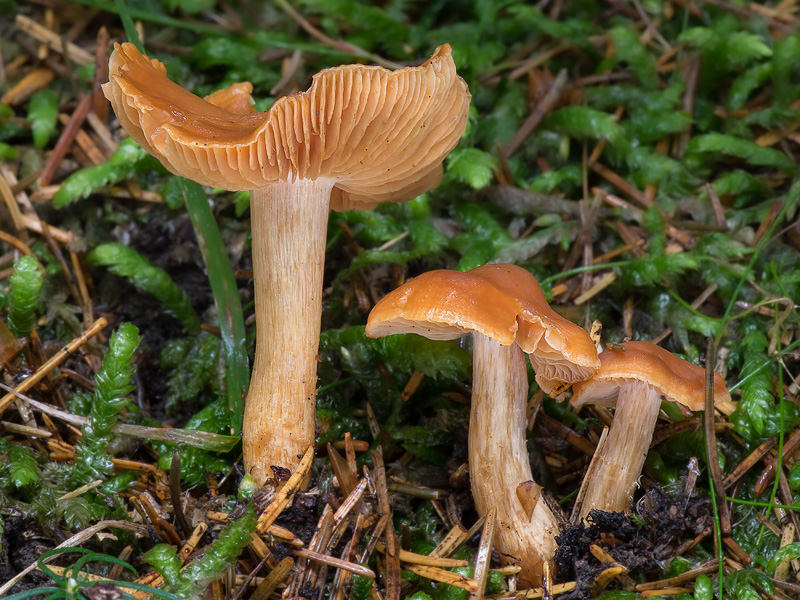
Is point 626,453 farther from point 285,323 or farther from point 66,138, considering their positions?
point 66,138

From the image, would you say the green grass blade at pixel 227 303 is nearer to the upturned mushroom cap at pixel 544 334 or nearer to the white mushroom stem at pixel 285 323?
the white mushroom stem at pixel 285 323

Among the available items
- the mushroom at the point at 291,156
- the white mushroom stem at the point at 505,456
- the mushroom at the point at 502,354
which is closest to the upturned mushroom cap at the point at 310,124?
the mushroom at the point at 291,156

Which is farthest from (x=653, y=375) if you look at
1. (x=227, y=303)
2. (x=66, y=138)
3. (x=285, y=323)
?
(x=66, y=138)

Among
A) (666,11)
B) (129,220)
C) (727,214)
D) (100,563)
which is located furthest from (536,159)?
(100,563)

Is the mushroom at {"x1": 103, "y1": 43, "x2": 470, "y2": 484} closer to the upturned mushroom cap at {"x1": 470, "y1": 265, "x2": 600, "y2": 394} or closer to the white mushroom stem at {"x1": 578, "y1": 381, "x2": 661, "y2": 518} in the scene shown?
the upturned mushroom cap at {"x1": 470, "y1": 265, "x2": 600, "y2": 394}

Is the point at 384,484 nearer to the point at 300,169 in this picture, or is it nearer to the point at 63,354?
the point at 300,169
